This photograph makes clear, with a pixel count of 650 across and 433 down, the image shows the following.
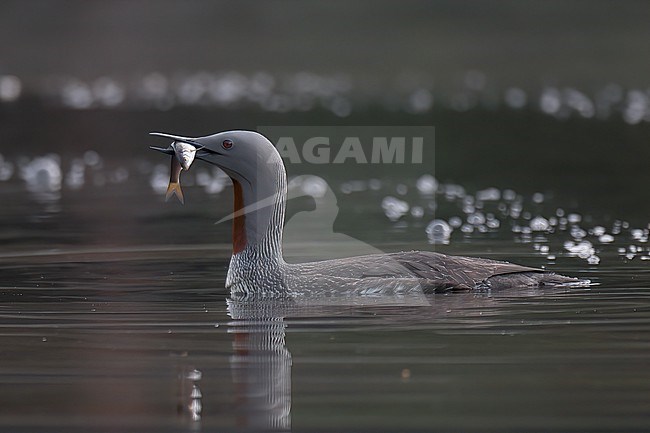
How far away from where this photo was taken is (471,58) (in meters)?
48.9

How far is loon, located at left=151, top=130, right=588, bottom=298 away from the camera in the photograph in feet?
33.5

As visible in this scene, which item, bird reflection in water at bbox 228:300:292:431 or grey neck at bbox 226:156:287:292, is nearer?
bird reflection in water at bbox 228:300:292:431

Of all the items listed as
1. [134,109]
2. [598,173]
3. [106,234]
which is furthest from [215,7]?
[106,234]

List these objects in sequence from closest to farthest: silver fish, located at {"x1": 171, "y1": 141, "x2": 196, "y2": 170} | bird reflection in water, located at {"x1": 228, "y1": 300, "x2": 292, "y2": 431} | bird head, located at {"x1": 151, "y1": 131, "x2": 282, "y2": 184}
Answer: bird reflection in water, located at {"x1": 228, "y1": 300, "x2": 292, "y2": 431} < silver fish, located at {"x1": 171, "y1": 141, "x2": 196, "y2": 170} < bird head, located at {"x1": 151, "y1": 131, "x2": 282, "y2": 184}

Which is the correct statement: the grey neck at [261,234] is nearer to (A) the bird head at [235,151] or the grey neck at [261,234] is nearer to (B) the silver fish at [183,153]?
(A) the bird head at [235,151]

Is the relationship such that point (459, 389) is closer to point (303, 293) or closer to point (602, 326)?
point (602, 326)

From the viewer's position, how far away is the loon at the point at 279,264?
10.2 meters

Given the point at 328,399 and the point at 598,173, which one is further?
the point at 598,173

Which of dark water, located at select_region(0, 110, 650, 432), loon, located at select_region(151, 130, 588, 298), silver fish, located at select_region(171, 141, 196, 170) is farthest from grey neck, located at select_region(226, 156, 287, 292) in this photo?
silver fish, located at select_region(171, 141, 196, 170)

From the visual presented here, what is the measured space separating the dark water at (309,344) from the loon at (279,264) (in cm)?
21

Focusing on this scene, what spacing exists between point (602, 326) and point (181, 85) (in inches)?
1422

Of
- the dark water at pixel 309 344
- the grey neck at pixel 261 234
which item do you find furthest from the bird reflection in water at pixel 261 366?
the grey neck at pixel 261 234

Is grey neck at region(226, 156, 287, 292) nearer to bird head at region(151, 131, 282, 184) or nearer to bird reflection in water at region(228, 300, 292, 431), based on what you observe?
bird head at region(151, 131, 282, 184)

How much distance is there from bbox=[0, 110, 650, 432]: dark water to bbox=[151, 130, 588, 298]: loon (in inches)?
8.3
